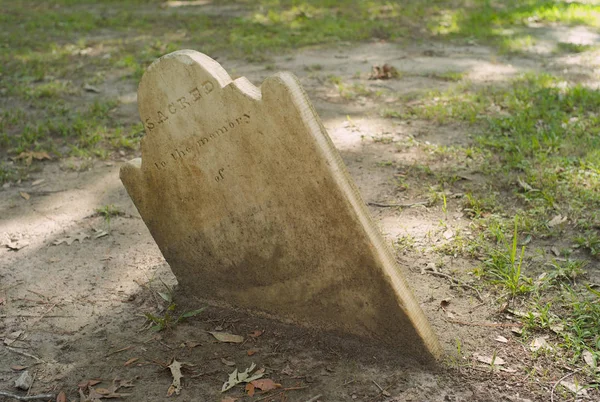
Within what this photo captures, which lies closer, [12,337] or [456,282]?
[12,337]

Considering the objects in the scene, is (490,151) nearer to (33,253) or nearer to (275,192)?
(275,192)

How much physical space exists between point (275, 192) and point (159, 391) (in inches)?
35.0

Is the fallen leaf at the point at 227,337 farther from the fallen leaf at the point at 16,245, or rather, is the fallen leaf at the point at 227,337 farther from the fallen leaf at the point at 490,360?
the fallen leaf at the point at 16,245

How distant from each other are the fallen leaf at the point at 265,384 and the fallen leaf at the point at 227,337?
302 mm

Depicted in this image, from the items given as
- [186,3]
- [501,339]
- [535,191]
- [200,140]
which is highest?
[200,140]

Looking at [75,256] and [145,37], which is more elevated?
[145,37]

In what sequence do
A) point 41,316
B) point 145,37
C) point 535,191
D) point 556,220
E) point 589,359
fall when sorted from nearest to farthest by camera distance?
1. point 589,359
2. point 41,316
3. point 556,220
4. point 535,191
5. point 145,37

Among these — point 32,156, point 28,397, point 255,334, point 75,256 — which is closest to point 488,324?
point 255,334

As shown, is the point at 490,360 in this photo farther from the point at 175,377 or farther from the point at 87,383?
the point at 87,383

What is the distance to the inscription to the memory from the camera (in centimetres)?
256

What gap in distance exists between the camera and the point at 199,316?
3.06 meters

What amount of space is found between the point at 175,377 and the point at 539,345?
1.47 metres

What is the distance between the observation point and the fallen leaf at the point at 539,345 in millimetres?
2691

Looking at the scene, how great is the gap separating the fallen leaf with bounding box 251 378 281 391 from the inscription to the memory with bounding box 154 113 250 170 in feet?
3.14
